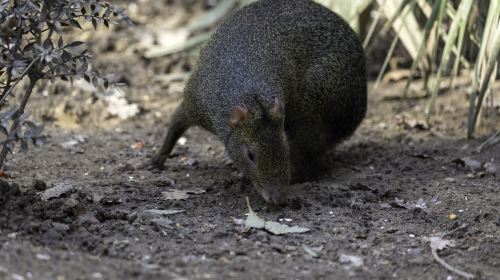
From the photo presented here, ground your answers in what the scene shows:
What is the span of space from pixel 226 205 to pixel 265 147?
19.1 inches

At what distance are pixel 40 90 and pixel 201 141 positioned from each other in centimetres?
186

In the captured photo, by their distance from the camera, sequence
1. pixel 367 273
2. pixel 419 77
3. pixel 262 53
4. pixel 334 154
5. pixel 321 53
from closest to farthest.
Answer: pixel 367 273
pixel 262 53
pixel 321 53
pixel 334 154
pixel 419 77

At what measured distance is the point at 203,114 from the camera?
5.57 meters

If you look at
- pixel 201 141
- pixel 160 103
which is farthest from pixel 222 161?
pixel 160 103

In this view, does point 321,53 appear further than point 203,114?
Yes

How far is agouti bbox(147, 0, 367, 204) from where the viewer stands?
489 cm

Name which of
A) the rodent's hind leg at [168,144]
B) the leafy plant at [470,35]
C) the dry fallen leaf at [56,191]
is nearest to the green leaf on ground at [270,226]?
the dry fallen leaf at [56,191]

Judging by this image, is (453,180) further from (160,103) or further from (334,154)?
(160,103)

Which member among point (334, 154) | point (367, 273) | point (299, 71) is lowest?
point (334, 154)

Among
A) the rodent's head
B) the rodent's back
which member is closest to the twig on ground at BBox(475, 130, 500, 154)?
the rodent's back

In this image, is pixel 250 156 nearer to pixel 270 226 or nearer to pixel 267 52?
pixel 270 226

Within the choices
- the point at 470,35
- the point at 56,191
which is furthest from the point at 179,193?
the point at 470,35

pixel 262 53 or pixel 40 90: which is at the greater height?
pixel 262 53

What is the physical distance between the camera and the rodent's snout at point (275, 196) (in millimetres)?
4789
